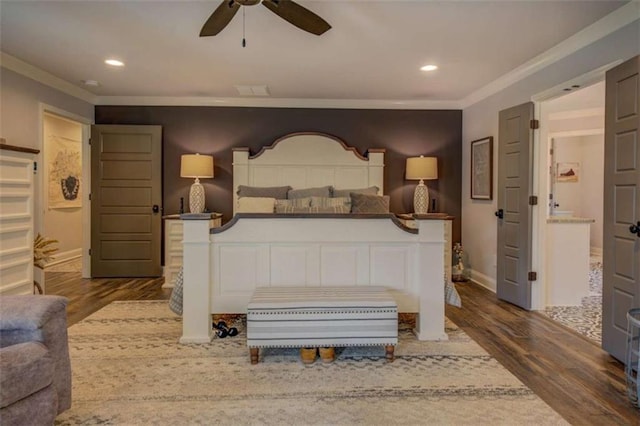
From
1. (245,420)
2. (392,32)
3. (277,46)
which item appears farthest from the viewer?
(277,46)

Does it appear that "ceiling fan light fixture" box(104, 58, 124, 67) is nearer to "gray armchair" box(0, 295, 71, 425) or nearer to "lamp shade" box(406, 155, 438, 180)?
"gray armchair" box(0, 295, 71, 425)

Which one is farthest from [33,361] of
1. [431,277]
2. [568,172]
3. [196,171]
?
[568,172]

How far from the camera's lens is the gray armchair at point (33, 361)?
152cm

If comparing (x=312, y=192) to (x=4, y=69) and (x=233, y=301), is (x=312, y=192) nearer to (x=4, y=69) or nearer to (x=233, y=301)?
(x=233, y=301)

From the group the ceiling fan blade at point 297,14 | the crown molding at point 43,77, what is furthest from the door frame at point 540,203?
the crown molding at point 43,77

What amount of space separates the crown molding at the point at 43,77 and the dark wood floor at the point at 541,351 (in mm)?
2395

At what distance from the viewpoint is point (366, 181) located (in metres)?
5.38

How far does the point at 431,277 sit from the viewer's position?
293 centimetres

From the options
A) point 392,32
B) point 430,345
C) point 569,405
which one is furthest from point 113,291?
point 569,405

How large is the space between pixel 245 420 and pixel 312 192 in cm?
342

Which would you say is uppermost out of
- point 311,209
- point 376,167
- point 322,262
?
point 376,167

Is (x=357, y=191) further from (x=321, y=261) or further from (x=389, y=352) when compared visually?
(x=389, y=352)

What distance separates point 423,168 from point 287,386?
368 cm

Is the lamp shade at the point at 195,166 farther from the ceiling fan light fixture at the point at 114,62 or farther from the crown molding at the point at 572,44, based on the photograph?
the crown molding at the point at 572,44
